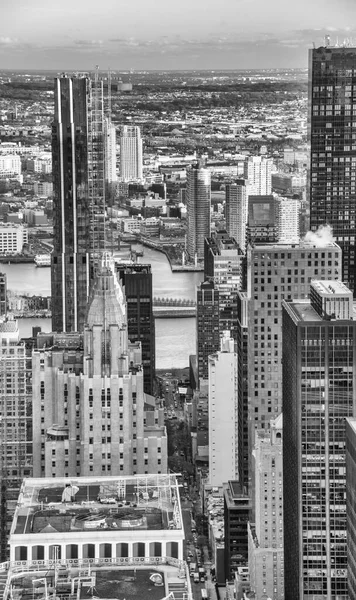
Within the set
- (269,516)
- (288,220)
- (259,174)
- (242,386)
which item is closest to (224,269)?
(259,174)

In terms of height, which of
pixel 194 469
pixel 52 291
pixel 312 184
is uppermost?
pixel 312 184

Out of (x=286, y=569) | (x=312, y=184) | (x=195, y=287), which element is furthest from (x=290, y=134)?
(x=286, y=569)

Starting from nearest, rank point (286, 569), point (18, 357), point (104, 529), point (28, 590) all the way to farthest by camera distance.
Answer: point (28, 590) < point (104, 529) < point (286, 569) < point (18, 357)

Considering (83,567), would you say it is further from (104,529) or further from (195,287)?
(195,287)

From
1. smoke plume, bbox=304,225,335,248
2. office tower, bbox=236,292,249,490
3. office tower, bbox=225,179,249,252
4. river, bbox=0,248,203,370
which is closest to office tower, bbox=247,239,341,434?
smoke plume, bbox=304,225,335,248

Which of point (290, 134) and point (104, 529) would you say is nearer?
point (104, 529)

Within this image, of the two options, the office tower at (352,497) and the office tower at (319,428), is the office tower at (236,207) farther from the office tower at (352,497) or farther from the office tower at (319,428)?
the office tower at (352,497)
